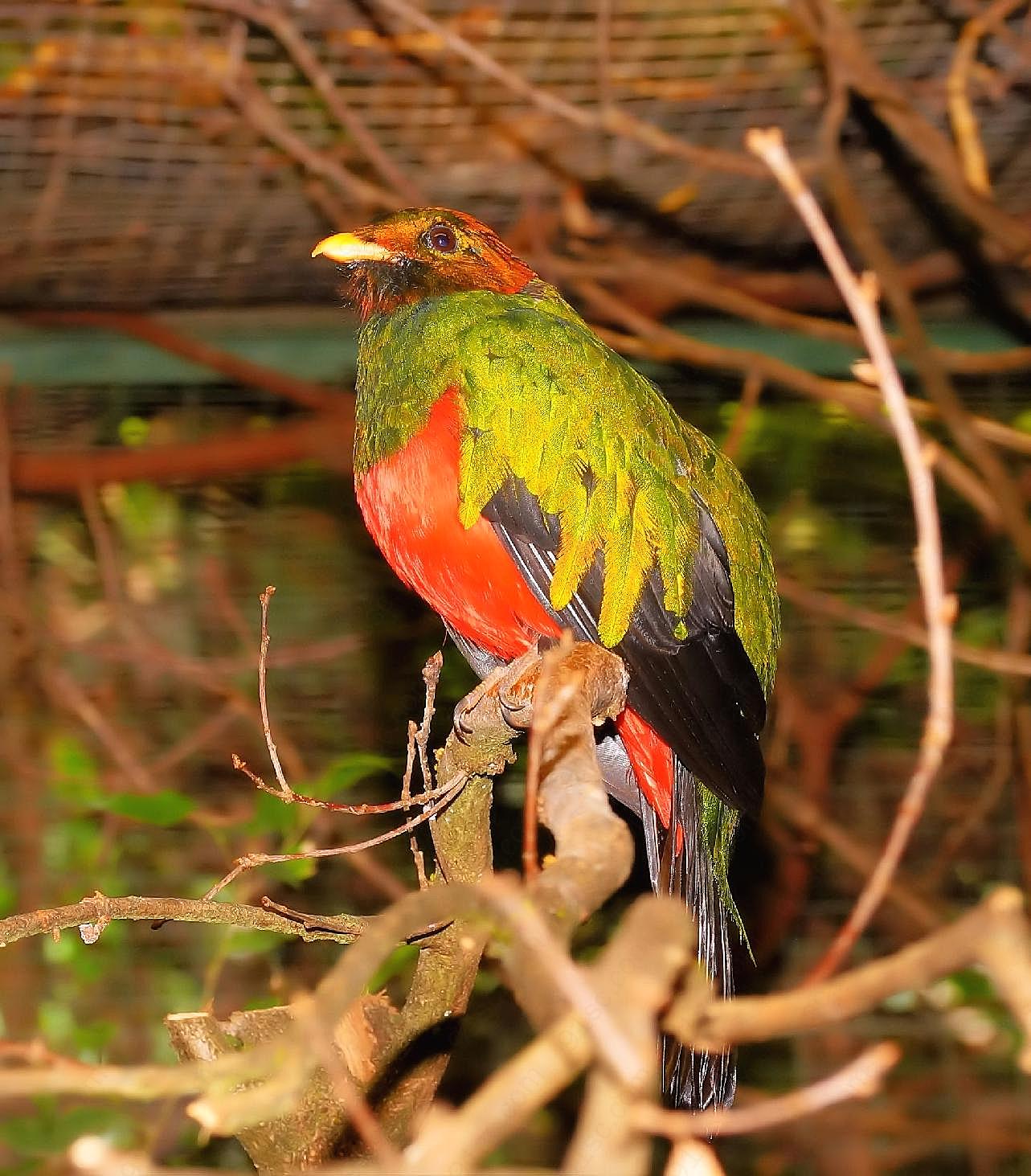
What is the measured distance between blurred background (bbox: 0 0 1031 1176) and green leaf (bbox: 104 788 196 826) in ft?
0.04

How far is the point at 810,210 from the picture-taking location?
2.95 feet

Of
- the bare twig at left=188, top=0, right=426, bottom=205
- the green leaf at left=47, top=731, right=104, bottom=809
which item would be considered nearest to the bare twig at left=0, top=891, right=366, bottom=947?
the green leaf at left=47, top=731, right=104, bottom=809

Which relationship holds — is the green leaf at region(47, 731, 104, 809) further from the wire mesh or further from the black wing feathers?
the black wing feathers

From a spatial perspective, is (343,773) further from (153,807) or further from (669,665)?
(669,665)

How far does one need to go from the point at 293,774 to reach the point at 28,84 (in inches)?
89.4

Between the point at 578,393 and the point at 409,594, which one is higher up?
the point at 578,393

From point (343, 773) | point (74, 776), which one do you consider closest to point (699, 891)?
point (343, 773)

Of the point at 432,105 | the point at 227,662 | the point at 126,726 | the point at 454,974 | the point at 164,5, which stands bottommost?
the point at 126,726

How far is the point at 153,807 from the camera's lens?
3.07 meters

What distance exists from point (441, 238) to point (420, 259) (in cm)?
6

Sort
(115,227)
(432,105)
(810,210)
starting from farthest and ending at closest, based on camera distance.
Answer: (115,227)
(432,105)
(810,210)

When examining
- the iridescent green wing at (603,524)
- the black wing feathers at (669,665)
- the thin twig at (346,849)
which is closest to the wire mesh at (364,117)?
the iridescent green wing at (603,524)

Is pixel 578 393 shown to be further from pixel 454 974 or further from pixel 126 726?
pixel 126 726

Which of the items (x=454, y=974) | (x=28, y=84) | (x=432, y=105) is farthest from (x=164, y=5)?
(x=454, y=974)
